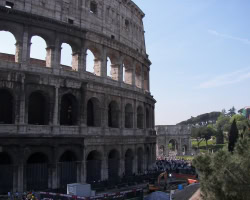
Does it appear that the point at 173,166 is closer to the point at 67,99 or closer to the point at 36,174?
the point at 67,99

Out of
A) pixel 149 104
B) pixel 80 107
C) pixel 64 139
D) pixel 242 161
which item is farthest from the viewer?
pixel 149 104

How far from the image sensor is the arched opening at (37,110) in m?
21.8

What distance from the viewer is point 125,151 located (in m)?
27.9

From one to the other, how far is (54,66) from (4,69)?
374cm

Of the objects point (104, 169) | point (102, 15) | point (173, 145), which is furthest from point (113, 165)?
point (173, 145)

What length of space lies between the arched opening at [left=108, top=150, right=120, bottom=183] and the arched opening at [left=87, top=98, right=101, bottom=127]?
356 centimetres

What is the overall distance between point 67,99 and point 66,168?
5328 mm

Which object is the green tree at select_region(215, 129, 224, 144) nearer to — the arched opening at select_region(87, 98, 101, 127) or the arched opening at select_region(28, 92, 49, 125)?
the arched opening at select_region(87, 98, 101, 127)

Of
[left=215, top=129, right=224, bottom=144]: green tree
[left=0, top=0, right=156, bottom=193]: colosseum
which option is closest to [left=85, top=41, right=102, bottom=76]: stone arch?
[left=0, top=0, right=156, bottom=193]: colosseum

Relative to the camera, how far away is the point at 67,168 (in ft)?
73.8

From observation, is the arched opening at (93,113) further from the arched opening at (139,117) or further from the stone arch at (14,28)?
the stone arch at (14,28)

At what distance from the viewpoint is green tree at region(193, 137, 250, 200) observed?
896cm

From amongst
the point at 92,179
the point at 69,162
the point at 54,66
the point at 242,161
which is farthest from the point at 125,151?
the point at 242,161

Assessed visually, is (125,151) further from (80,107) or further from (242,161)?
(242,161)
